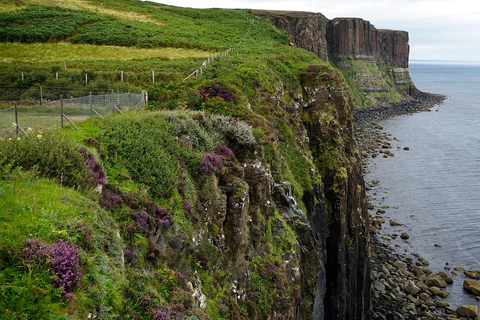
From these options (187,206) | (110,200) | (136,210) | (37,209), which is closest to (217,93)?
(187,206)

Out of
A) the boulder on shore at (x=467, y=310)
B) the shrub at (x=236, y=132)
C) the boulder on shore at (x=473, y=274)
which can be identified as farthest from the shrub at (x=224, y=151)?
the boulder on shore at (x=473, y=274)

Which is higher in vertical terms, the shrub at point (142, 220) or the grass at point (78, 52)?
the grass at point (78, 52)

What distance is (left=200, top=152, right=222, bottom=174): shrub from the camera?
47.5ft

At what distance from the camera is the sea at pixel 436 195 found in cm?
4500

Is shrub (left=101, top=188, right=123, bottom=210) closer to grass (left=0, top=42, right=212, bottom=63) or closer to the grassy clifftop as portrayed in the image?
the grassy clifftop

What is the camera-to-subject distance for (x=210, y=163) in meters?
14.9

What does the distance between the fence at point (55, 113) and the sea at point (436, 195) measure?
36.6 meters

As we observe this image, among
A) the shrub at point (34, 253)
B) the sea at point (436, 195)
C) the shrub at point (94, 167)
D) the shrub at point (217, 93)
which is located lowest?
the sea at point (436, 195)

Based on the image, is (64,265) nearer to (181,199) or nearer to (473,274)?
(181,199)

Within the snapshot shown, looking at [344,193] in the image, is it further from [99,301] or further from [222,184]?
[99,301]

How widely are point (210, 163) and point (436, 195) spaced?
55.8 metres

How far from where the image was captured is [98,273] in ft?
24.6

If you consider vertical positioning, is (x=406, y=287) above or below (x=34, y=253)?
below

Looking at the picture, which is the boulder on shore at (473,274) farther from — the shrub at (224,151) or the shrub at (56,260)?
the shrub at (56,260)
